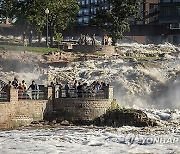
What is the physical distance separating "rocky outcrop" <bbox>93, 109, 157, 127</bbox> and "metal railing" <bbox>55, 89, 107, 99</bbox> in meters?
1.22

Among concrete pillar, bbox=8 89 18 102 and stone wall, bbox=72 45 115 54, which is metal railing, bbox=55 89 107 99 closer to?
concrete pillar, bbox=8 89 18 102

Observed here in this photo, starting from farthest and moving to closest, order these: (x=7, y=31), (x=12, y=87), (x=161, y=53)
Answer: (x=7, y=31) → (x=161, y=53) → (x=12, y=87)

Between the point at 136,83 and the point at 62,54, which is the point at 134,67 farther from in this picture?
the point at 62,54

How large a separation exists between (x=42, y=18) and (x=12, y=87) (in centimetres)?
2840

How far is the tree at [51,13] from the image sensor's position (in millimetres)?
58000

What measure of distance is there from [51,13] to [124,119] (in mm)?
Result: 29948

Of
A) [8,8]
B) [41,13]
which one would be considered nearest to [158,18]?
[8,8]

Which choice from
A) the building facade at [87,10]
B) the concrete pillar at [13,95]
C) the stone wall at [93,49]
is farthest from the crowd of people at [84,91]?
the building facade at [87,10]

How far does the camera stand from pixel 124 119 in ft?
102

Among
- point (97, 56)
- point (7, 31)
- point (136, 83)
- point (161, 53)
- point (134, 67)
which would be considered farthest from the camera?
point (7, 31)

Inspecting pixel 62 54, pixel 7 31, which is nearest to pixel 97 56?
pixel 62 54

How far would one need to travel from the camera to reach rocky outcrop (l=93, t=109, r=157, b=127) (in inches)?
1210

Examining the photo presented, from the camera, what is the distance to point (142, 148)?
2342 cm

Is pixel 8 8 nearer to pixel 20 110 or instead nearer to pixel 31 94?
pixel 31 94
